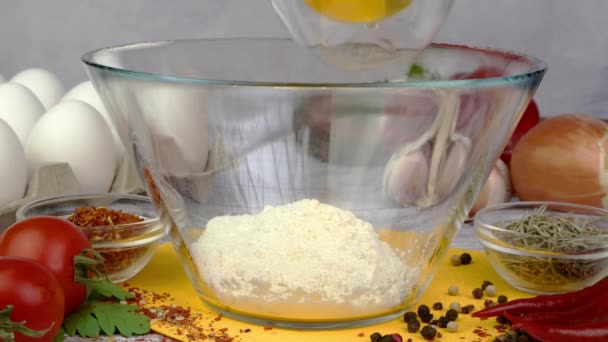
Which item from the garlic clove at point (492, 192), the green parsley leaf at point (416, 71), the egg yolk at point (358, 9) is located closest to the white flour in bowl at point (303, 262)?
the egg yolk at point (358, 9)

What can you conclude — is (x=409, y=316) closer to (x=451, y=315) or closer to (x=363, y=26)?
(x=451, y=315)

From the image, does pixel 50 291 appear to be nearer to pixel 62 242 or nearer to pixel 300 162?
pixel 62 242

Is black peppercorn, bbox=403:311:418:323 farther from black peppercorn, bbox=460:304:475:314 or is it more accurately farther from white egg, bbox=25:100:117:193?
white egg, bbox=25:100:117:193

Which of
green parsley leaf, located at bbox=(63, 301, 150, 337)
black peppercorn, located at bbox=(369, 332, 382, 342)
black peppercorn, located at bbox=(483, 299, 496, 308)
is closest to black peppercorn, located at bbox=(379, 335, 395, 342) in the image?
black peppercorn, located at bbox=(369, 332, 382, 342)

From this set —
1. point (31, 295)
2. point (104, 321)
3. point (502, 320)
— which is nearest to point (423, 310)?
point (502, 320)

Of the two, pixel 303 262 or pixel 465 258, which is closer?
pixel 303 262
